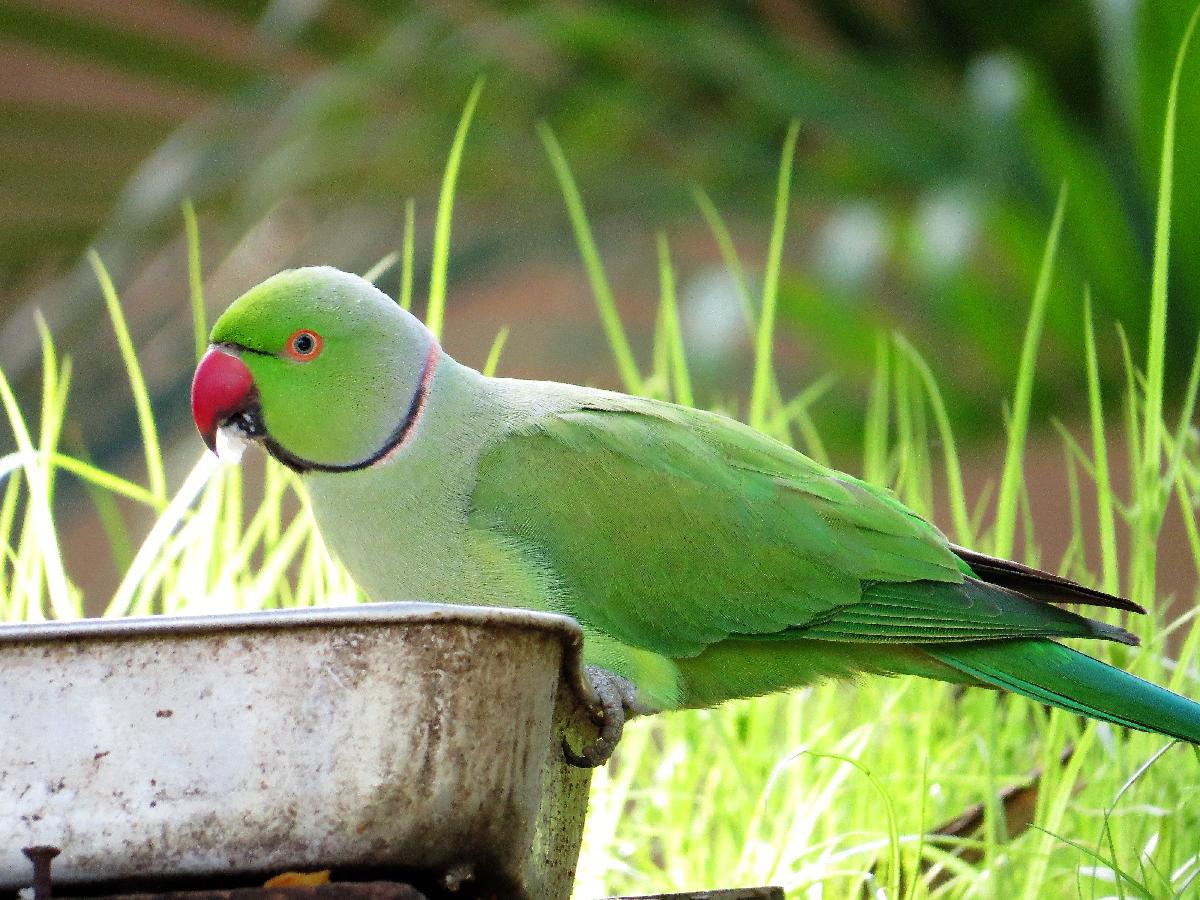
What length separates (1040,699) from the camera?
1.13 m

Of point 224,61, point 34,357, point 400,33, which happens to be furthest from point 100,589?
point 400,33

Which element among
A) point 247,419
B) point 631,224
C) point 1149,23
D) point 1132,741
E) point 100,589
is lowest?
point 100,589

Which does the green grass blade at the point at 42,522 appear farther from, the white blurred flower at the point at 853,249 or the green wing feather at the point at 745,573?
the white blurred flower at the point at 853,249

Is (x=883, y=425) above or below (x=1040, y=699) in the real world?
above

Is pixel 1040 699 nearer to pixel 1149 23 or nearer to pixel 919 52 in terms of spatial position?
pixel 1149 23

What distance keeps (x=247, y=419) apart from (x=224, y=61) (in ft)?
9.60

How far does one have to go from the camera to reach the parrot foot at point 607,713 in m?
0.93

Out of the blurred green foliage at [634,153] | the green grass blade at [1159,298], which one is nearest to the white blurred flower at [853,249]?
the blurred green foliage at [634,153]

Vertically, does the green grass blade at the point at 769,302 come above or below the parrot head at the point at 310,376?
above

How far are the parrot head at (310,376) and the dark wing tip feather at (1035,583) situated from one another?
20.1 inches

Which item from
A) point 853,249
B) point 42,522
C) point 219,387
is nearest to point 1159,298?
point 219,387

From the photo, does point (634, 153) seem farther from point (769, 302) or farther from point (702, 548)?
point (702, 548)

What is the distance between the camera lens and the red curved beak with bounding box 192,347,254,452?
1.13 metres

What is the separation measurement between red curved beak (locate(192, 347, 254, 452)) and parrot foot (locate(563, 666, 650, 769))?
36 centimetres
